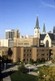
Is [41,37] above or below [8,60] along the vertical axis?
above

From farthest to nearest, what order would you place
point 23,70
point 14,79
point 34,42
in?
point 34,42, point 23,70, point 14,79

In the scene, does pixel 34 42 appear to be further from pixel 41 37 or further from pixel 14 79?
pixel 14 79

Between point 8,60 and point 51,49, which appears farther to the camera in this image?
point 51,49

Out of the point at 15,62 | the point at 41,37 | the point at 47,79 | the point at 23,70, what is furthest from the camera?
the point at 41,37

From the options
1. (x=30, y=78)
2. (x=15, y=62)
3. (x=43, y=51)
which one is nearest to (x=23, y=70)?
(x=30, y=78)

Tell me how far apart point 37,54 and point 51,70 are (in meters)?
18.9

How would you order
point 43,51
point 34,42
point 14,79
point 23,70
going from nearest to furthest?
point 14,79, point 23,70, point 43,51, point 34,42

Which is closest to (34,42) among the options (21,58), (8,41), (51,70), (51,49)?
(51,49)

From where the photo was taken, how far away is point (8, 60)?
32.8 meters

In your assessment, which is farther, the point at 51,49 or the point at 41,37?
the point at 41,37

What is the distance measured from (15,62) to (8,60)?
1468 mm

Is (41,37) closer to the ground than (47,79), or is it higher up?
higher up

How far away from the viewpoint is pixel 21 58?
107ft

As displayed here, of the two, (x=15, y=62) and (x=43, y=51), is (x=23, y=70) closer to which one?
(x=15, y=62)
